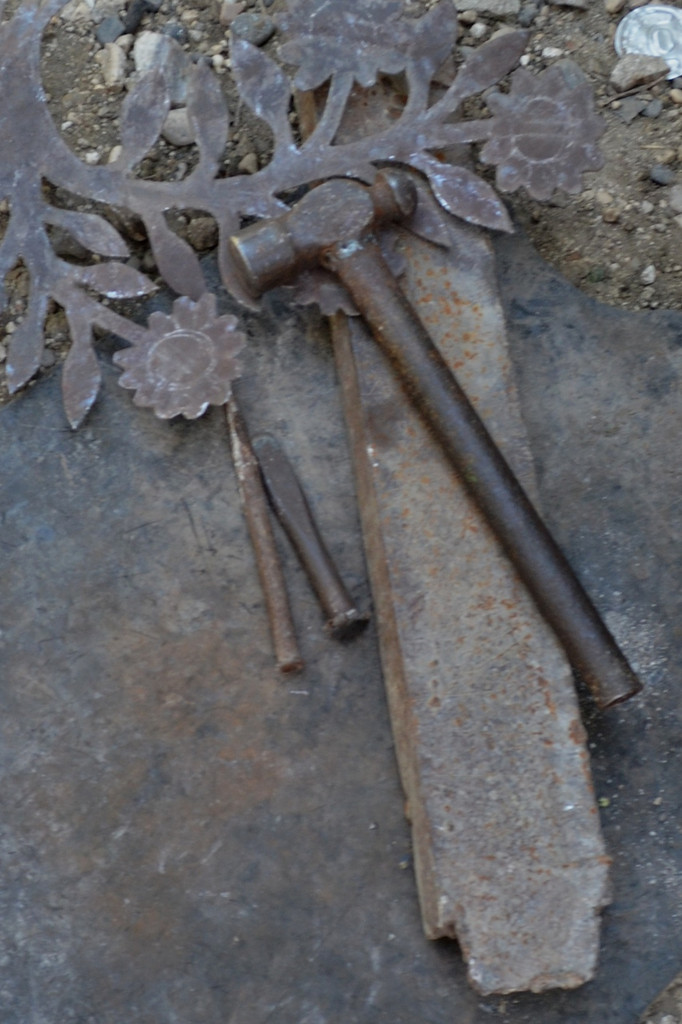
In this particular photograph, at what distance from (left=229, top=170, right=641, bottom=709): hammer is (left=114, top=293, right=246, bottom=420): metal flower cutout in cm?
12

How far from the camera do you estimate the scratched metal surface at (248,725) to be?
2.20 metres

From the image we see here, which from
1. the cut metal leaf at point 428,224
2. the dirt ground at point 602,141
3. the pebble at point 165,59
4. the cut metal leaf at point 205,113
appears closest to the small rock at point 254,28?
the dirt ground at point 602,141

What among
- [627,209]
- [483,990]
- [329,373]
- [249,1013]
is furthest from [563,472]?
[249,1013]

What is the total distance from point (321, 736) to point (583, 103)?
4.58ft

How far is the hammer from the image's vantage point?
218 centimetres

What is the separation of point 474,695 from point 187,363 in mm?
855

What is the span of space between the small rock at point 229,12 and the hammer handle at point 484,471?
35.0 inches

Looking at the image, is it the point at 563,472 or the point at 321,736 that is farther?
the point at 563,472

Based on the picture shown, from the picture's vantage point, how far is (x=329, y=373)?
8.34 feet

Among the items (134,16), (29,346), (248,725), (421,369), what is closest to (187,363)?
(29,346)

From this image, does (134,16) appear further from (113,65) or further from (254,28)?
(254,28)

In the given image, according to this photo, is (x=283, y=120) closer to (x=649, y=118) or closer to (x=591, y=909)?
(x=649, y=118)

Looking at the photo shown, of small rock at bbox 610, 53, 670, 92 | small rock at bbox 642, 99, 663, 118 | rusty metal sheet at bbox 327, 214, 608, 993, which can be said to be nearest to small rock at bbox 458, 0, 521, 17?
small rock at bbox 610, 53, 670, 92

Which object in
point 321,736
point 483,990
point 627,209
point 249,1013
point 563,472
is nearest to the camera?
point 483,990
